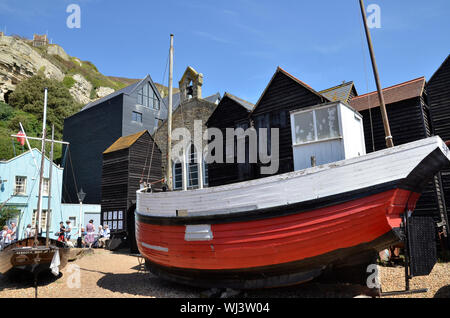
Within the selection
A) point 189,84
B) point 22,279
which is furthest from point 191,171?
point 22,279

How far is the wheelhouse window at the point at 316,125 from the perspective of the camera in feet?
23.0

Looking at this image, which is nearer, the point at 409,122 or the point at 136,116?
the point at 409,122

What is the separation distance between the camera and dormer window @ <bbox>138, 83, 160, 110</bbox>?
3100 centimetres

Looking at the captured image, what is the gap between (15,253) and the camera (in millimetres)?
8859

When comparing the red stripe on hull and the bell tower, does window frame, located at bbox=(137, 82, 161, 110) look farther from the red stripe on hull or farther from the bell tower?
the red stripe on hull

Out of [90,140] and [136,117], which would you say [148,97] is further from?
[90,140]

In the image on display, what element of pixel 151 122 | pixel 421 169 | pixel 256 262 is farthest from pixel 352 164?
pixel 151 122

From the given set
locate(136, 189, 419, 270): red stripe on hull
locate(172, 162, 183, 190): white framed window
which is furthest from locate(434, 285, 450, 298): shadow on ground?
locate(172, 162, 183, 190): white framed window

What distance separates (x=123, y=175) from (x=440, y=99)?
19001 mm

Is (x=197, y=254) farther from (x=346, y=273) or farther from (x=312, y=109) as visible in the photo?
(x=312, y=109)

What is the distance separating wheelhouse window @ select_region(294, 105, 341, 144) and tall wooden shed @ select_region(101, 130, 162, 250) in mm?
14506

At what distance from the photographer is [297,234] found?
18.7 ft

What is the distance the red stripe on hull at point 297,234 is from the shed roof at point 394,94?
7.71 meters

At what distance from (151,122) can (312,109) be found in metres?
26.5
